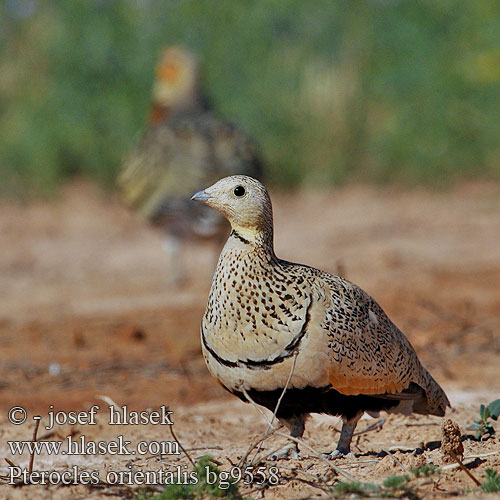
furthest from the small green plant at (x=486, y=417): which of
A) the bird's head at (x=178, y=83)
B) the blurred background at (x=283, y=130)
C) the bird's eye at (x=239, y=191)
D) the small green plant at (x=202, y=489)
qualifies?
the bird's head at (x=178, y=83)

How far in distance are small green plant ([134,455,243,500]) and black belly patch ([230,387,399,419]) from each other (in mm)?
367

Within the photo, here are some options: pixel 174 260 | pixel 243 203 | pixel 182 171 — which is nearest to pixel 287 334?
pixel 243 203

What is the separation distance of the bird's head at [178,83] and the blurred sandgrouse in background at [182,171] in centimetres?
43

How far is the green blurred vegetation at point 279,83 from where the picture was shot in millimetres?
12000

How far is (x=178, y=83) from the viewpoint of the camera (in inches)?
357

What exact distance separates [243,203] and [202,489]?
106 cm

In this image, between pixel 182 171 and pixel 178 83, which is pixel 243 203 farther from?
pixel 178 83

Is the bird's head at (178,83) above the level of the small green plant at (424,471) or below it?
above

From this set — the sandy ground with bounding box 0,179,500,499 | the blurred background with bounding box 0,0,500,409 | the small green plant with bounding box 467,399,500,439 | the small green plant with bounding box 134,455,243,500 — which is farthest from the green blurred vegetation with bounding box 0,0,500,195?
the small green plant with bounding box 134,455,243,500

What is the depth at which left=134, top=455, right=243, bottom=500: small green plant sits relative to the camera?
9.82ft

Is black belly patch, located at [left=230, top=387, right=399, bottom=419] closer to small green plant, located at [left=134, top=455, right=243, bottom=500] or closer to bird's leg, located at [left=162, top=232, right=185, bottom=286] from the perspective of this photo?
small green plant, located at [left=134, top=455, right=243, bottom=500]

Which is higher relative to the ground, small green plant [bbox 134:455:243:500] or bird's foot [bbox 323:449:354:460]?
bird's foot [bbox 323:449:354:460]

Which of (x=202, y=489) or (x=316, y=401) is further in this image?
(x=316, y=401)

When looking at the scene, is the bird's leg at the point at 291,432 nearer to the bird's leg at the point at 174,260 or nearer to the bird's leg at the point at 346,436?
the bird's leg at the point at 346,436
